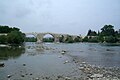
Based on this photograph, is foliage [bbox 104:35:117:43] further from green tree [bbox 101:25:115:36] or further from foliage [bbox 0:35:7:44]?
foliage [bbox 0:35:7:44]

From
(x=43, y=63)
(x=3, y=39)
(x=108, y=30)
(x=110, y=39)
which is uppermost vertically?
(x=108, y=30)

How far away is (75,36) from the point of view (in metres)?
175

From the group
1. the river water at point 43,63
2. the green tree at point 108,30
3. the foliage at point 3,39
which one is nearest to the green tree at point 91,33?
the green tree at point 108,30

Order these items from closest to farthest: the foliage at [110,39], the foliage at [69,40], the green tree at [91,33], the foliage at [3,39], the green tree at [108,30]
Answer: the foliage at [3,39]
the foliage at [110,39]
the green tree at [108,30]
the foliage at [69,40]
the green tree at [91,33]

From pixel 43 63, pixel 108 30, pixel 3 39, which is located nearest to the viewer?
pixel 43 63

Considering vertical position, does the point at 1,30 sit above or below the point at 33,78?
above

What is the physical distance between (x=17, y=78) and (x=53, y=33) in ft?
462

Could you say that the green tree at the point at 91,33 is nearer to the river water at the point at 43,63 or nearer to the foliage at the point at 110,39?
the foliage at the point at 110,39

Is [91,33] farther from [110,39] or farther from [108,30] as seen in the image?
[110,39]

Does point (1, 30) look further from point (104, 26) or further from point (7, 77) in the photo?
point (7, 77)

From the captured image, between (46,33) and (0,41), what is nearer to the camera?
(0,41)

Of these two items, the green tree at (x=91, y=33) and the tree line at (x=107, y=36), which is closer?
the tree line at (x=107, y=36)

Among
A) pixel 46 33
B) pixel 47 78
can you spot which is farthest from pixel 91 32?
pixel 47 78

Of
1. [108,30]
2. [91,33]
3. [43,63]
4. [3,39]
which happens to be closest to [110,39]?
[108,30]
